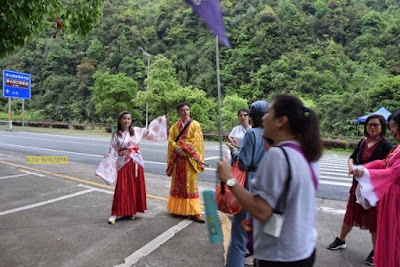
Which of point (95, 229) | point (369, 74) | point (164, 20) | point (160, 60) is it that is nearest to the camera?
point (95, 229)

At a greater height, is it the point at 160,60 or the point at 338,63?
the point at 338,63

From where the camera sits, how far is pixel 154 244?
3418 mm

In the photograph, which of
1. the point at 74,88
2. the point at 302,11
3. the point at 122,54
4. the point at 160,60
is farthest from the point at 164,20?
the point at 160,60

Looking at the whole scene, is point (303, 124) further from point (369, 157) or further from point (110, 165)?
point (110, 165)

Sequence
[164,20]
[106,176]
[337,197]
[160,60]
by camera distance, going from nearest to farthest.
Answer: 1. [106,176]
2. [337,197]
3. [160,60]
4. [164,20]

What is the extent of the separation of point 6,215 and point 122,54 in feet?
159

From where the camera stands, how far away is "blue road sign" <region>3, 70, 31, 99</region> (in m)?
22.7

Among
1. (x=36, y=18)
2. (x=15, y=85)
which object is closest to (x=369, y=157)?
(x=36, y=18)

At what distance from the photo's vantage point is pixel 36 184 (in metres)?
6.16

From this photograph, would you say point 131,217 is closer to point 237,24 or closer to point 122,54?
point 122,54

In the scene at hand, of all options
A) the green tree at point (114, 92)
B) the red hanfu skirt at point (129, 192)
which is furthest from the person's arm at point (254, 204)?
the green tree at point (114, 92)

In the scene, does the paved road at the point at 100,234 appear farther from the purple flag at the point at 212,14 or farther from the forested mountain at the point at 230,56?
the forested mountain at the point at 230,56

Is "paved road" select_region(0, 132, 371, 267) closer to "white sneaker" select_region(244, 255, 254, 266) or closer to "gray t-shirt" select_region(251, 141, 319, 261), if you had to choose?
"white sneaker" select_region(244, 255, 254, 266)

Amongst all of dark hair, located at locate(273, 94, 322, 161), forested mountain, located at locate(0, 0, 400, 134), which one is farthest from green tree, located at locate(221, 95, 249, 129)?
dark hair, located at locate(273, 94, 322, 161)
